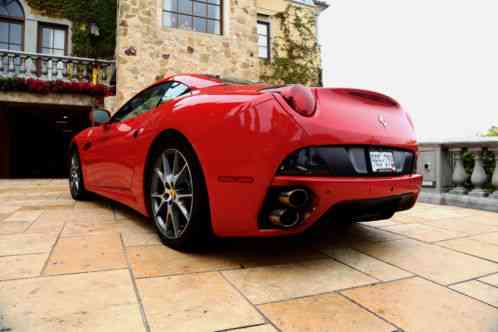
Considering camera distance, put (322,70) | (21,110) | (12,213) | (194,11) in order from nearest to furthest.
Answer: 1. (12,213)
2. (194,11)
3. (21,110)
4. (322,70)

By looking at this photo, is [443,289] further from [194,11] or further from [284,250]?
[194,11]

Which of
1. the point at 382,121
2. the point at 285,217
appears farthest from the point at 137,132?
the point at 382,121

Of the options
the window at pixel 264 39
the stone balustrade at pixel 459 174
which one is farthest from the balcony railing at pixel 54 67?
the stone balustrade at pixel 459 174

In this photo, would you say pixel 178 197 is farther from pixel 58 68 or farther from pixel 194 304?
pixel 58 68

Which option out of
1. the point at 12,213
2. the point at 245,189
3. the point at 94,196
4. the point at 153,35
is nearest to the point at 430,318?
the point at 245,189

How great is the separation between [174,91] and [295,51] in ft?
40.3

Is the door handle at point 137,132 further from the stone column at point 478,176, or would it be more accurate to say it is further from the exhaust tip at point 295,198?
the stone column at point 478,176

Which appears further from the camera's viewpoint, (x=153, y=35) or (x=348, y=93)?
(x=153, y=35)

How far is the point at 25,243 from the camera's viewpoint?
87.0 inches

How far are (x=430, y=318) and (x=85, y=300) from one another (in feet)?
4.24

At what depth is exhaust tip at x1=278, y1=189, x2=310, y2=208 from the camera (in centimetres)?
161

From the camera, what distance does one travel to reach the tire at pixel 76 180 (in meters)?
4.10

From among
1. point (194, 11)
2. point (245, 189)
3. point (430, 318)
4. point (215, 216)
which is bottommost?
point (430, 318)

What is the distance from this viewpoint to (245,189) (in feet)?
5.55
